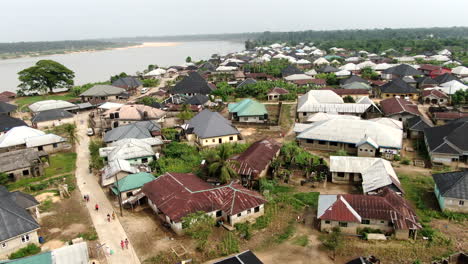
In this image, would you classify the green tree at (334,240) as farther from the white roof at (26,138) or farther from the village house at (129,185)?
the white roof at (26,138)

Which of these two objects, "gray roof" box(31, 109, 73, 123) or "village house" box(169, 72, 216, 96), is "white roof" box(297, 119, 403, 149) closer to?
"village house" box(169, 72, 216, 96)

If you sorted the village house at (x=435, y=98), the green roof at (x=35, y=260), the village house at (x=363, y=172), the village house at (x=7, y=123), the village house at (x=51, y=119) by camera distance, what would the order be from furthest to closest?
1. the village house at (x=435, y=98)
2. the village house at (x=51, y=119)
3. the village house at (x=7, y=123)
4. the village house at (x=363, y=172)
5. the green roof at (x=35, y=260)

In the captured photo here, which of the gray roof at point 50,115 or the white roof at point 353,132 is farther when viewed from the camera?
the gray roof at point 50,115

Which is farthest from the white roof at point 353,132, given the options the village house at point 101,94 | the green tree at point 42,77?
the green tree at point 42,77

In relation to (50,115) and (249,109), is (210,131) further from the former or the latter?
(50,115)

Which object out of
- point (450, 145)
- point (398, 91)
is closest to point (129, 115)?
point (450, 145)
